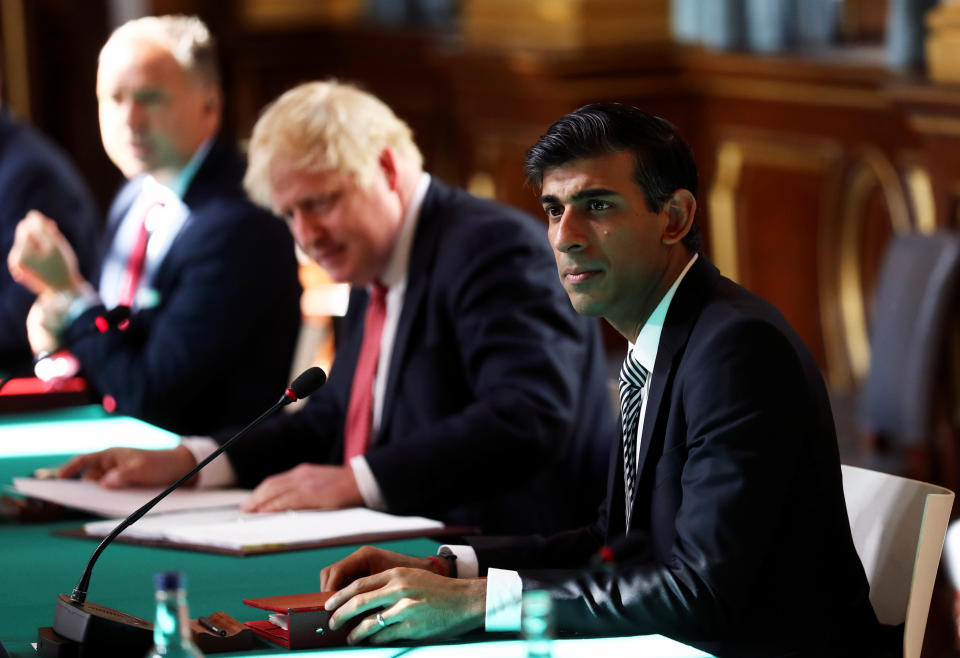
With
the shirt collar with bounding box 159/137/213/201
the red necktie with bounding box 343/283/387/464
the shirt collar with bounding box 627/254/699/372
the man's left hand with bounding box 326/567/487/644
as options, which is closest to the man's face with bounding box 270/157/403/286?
the red necktie with bounding box 343/283/387/464

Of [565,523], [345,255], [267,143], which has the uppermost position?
[267,143]

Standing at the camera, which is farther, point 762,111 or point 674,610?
point 762,111

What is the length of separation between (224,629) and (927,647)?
6.97 ft

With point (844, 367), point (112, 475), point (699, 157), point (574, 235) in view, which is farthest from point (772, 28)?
point (574, 235)

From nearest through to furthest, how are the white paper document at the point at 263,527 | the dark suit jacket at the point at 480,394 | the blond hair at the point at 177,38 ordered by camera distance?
the white paper document at the point at 263,527 < the dark suit jacket at the point at 480,394 < the blond hair at the point at 177,38

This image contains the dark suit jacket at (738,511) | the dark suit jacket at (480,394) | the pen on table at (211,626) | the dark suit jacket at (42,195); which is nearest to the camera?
the dark suit jacket at (738,511)

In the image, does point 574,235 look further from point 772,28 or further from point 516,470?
point 772,28

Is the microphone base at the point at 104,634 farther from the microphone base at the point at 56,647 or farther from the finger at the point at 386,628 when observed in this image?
the finger at the point at 386,628

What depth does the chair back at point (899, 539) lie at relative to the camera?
1981mm

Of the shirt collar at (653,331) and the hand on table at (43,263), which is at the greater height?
the shirt collar at (653,331)

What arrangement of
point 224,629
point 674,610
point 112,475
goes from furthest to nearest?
point 112,475 < point 224,629 < point 674,610

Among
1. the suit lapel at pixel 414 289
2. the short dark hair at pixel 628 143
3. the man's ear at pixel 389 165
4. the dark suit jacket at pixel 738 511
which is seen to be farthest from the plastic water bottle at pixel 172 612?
the man's ear at pixel 389 165

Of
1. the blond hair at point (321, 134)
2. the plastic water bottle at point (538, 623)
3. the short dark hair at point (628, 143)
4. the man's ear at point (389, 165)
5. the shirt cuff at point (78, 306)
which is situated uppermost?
the short dark hair at point (628, 143)

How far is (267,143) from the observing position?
2918 mm
